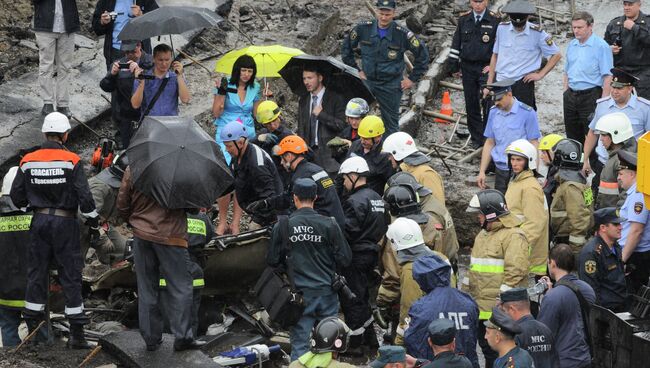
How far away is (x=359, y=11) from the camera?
2061 cm

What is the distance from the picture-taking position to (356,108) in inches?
558

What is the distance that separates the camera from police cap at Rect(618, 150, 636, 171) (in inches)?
496

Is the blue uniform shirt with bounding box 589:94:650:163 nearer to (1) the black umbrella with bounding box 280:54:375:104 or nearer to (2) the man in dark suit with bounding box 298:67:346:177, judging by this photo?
(1) the black umbrella with bounding box 280:54:375:104

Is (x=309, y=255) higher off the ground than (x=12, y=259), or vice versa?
(x=309, y=255)

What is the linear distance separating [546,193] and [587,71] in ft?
9.26

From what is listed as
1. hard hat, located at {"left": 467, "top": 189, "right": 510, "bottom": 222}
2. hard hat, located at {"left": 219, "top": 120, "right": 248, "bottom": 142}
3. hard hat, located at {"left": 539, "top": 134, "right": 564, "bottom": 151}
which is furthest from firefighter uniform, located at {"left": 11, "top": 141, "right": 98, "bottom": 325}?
hard hat, located at {"left": 539, "top": 134, "right": 564, "bottom": 151}

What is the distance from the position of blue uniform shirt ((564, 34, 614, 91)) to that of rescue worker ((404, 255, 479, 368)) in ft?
19.1

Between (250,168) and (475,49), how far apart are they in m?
4.55

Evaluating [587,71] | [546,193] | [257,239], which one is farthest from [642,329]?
[587,71]

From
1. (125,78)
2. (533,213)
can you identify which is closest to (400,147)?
(533,213)

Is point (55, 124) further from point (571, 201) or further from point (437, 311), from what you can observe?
point (571, 201)

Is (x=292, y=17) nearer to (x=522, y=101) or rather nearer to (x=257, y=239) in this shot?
(x=522, y=101)

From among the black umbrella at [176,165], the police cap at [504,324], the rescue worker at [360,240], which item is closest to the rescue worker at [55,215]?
the black umbrella at [176,165]

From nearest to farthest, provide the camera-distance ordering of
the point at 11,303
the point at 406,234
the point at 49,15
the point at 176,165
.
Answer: the point at 176,165, the point at 406,234, the point at 11,303, the point at 49,15
